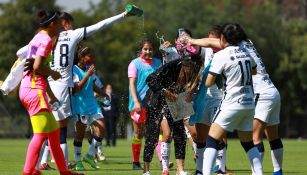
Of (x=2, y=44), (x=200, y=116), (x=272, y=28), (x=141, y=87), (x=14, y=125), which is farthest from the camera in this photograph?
(x=272, y=28)

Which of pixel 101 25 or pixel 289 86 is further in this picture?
pixel 289 86

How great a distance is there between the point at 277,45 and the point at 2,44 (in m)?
21.1

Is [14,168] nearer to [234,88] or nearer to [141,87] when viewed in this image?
[141,87]

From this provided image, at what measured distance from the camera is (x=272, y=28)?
244 feet

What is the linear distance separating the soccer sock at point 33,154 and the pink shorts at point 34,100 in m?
0.34

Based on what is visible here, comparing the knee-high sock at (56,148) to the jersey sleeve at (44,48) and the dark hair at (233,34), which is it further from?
the dark hair at (233,34)

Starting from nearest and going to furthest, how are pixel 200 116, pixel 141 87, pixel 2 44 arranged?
pixel 200 116 < pixel 141 87 < pixel 2 44

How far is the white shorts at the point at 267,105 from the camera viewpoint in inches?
573

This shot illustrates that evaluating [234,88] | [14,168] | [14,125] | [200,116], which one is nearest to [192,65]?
[200,116]

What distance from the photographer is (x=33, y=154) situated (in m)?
12.8

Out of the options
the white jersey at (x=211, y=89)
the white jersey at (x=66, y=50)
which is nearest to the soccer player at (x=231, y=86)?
the white jersey at (x=211, y=89)

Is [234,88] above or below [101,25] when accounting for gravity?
below

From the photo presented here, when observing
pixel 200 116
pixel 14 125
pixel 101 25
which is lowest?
pixel 14 125

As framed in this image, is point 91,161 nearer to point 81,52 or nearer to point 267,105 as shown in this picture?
point 81,52
